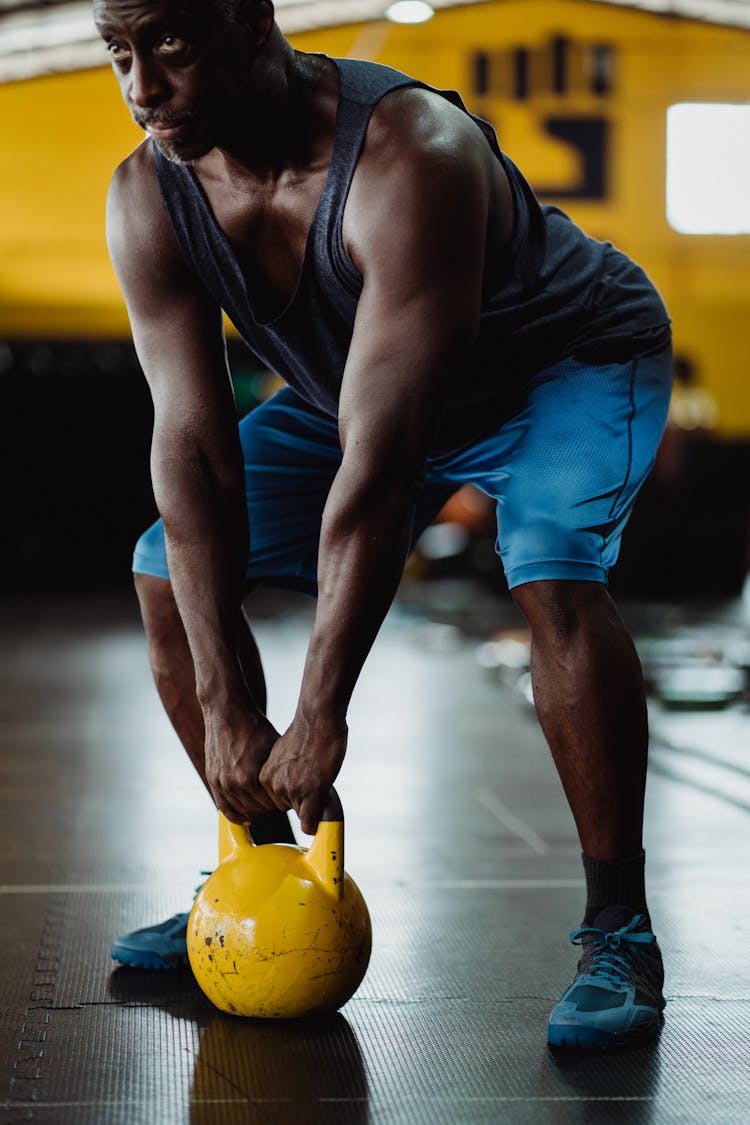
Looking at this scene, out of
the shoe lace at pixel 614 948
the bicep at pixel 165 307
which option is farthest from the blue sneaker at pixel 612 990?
the bicep at pixel 165 307

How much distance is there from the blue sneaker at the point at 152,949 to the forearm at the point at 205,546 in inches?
14.0

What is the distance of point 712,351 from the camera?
11.3 meters

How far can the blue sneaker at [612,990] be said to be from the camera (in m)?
1.47

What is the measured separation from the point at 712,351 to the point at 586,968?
1025 centimetres

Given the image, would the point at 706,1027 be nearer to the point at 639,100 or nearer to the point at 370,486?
the point at 370,486

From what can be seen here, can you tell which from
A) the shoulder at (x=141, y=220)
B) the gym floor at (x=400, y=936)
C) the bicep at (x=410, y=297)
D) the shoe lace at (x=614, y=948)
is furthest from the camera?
the shoulder at (x=141, y=220)

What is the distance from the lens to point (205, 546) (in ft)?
5.52

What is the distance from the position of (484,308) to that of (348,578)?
1.34 ft

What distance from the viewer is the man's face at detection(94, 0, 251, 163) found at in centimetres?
142

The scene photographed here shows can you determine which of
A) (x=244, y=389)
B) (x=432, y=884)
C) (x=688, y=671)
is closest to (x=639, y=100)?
(x=244, y=389)

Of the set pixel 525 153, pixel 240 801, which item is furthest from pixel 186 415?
pixel 525 153

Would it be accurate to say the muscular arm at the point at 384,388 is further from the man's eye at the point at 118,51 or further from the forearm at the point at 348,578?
the man's eye at the point at 118,51

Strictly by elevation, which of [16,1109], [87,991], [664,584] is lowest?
[664,584]

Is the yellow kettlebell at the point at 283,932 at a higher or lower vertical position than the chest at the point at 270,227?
lower
